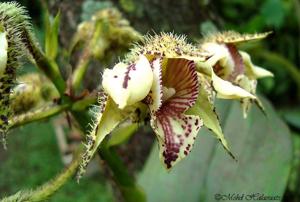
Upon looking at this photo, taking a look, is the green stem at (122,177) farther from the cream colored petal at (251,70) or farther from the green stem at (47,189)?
the cream colored petal at (251,70)

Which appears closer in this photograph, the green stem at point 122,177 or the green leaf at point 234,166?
the green stem at point 122,177

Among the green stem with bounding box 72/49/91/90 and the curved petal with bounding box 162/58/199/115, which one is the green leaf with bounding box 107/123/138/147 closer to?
the green stem with bounding box 72/49/91/90

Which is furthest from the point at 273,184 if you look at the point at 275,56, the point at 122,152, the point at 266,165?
the point at 275,56

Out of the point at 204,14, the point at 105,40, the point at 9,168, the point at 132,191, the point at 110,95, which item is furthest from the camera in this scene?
the point at 9,168

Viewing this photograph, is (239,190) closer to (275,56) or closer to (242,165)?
(242,165)

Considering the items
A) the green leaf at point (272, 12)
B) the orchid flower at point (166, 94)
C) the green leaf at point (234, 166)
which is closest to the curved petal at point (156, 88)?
the orchid flower at point (166, 94)

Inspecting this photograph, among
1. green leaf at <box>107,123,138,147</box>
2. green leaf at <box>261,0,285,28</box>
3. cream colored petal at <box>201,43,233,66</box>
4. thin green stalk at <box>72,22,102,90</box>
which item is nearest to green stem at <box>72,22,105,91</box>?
thin green stalk at <box>72,22,102,90</box>

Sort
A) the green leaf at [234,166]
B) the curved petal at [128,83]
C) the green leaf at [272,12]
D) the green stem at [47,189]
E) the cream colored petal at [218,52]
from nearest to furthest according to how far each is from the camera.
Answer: the curved petal at [128,83]
the green stem at [47,189]
the cream colored petal at [218,52]
the green leaf at [234,166]
the green leaf at [272,12]
